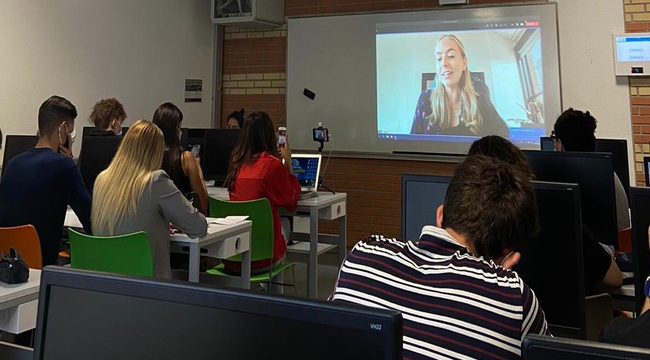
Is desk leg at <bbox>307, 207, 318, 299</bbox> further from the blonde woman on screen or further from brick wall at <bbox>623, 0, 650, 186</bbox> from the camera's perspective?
brick wall at <bbox>623, 0, 650, 186</bbox>

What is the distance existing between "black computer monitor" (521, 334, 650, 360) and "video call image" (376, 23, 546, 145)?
450cm

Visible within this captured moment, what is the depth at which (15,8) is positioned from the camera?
12.6ft

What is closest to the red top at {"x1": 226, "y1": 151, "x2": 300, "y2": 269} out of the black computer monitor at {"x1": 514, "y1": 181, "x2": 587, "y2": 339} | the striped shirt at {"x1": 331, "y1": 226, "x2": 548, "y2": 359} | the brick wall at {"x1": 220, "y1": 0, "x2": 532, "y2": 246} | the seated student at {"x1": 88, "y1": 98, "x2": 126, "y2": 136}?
the seated student at {"x1": 88, "y1": 98, "x2": 126, "y2": 136}

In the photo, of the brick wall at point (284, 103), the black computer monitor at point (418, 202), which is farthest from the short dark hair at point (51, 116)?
the brick wall at point (284, 103)

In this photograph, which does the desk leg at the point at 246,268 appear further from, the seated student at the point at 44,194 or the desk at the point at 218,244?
the seated student at the point at 44,194

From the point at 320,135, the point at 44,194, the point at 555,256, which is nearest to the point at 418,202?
the point at 555,256

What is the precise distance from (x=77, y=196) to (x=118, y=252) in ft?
1.41

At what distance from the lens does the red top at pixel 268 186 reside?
318 cm

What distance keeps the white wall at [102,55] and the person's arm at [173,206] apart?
231 cm

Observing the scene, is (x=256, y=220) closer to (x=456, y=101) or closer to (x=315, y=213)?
(x=315, y=213)

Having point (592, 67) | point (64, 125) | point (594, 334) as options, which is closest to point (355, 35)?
point (592, 67)

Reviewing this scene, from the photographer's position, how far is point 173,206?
230 cm

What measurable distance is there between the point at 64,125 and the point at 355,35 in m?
3.40

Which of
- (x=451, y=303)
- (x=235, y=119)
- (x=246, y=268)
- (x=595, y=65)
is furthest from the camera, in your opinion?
(x=235, y=119)
